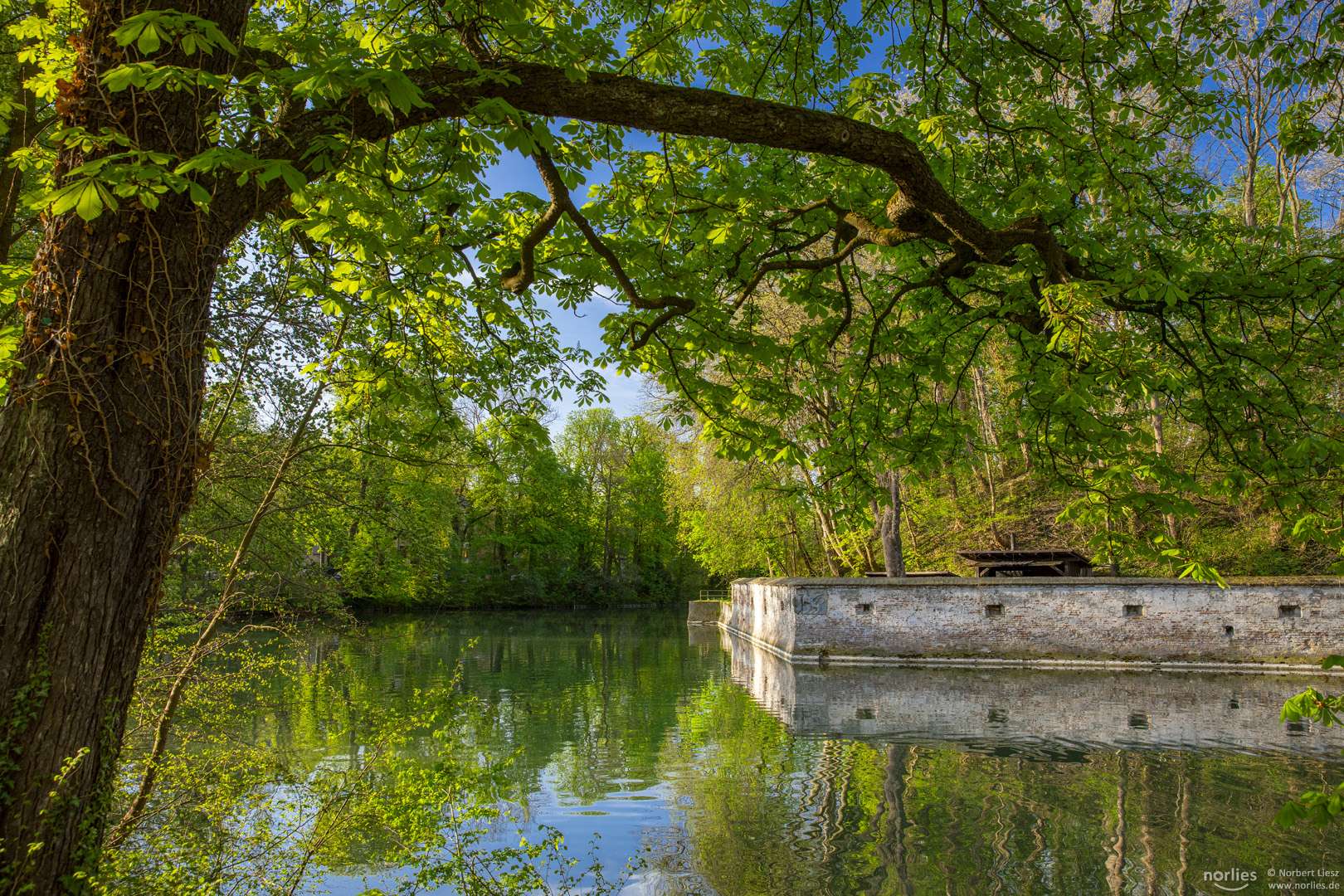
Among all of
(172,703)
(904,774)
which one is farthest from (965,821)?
(172,703)

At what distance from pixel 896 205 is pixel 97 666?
4313 millimetres

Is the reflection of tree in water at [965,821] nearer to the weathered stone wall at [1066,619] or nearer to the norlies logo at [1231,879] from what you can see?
the norlies logo at [1231,879]

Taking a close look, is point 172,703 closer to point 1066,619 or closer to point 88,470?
point 88,470

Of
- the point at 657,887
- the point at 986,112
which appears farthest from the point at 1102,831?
the point at 986,112

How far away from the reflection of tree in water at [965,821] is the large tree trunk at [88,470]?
3.68 meters

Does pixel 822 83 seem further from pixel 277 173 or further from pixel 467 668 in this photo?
pixel 467 668

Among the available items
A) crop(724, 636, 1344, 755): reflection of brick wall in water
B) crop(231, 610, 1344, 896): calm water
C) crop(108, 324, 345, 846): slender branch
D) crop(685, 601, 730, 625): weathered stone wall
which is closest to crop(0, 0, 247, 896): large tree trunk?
crop(108, 324, 345, 846): slender branch

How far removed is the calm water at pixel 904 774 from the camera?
5340mm

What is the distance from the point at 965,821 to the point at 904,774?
145cm

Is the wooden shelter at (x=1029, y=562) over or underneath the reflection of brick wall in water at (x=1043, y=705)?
over

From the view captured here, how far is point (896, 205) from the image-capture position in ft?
14.0

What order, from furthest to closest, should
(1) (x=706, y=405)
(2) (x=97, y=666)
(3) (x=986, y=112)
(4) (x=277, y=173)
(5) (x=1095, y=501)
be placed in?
1. (3) (x=986, y=112)
2. (1) (x=706, y=405)
3. (5) (x=1095, y=501)
4. (2) (x=97, y=666)
5. (4) (x=277, y=173)

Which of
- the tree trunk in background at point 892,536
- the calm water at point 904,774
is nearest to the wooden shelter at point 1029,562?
the tree trunk in background at point 892,536

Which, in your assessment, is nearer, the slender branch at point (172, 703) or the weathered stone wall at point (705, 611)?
the slender branch at point (172, 703)
